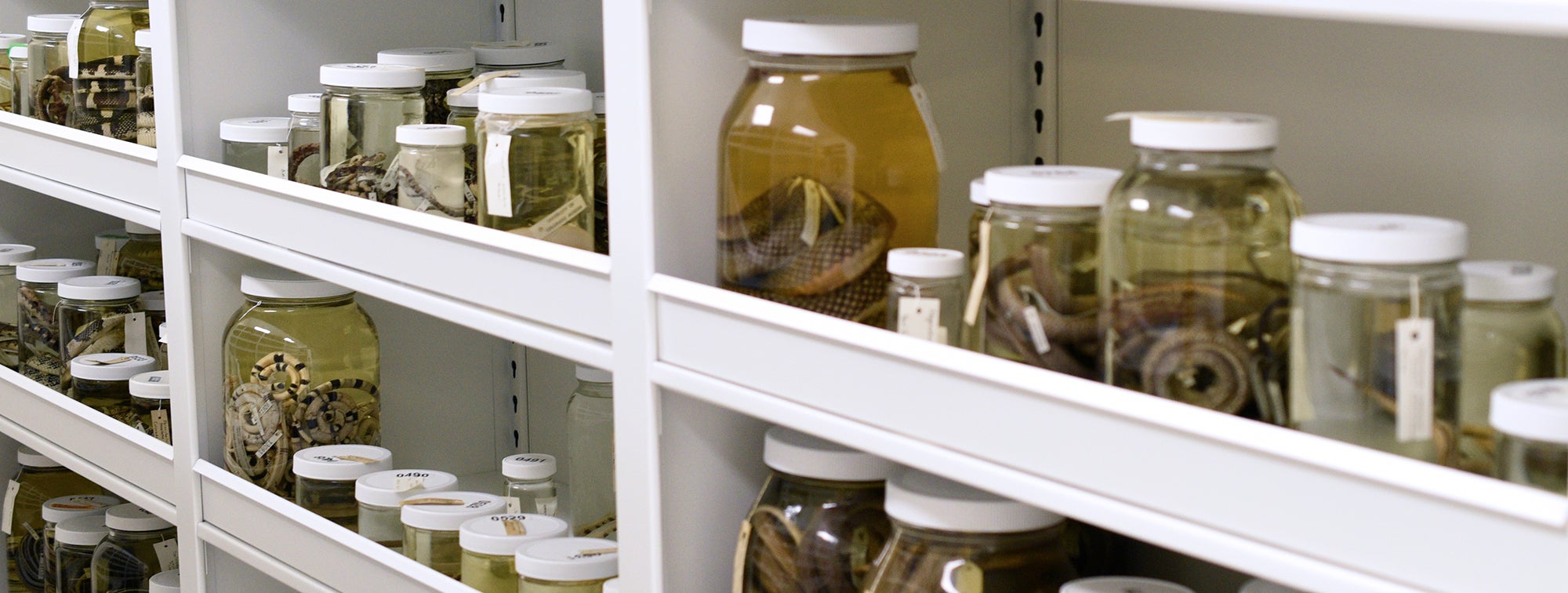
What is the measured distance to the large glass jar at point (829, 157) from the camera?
0.93 metres

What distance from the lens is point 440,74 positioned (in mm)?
1513

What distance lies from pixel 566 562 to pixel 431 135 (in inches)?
15.4

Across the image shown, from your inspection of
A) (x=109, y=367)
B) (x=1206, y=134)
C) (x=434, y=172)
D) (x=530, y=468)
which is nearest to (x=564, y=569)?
(x=530, y=468)

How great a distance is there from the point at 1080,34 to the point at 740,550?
456 mm

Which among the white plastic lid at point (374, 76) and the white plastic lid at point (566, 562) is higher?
the white plastic lid at point (374, 76)

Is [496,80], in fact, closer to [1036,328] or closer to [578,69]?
[578,69]

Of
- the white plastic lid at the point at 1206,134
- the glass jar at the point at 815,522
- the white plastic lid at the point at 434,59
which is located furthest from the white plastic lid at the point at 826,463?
the white plastic lid at the point at 434,59

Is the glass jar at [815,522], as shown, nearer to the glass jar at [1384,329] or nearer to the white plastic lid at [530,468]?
the glass jar at [1384,329]

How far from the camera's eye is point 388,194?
1395 mm

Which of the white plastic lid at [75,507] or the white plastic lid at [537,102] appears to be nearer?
the white plastic lid at [537,102]

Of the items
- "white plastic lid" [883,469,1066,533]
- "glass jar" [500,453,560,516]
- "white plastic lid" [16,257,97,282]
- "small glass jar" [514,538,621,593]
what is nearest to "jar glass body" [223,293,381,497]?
"glass jar" [500,453,560,516]

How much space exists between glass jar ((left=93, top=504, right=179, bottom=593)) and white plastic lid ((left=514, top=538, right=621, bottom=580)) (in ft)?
3.32

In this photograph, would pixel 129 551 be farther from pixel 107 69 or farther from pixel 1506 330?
pixel 1506 330

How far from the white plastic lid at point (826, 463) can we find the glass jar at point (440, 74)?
653mm
